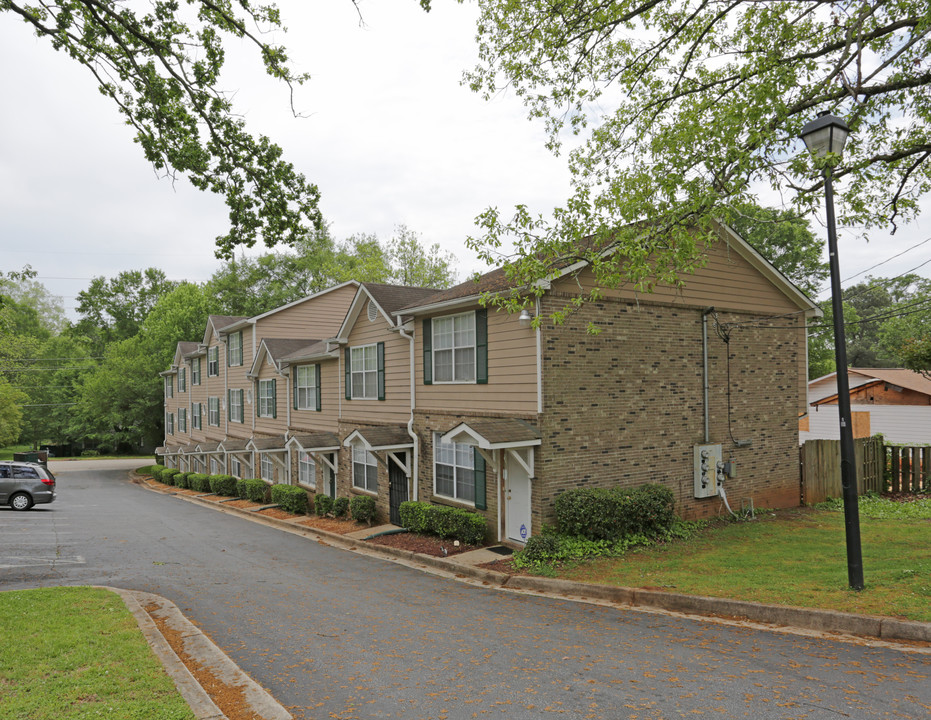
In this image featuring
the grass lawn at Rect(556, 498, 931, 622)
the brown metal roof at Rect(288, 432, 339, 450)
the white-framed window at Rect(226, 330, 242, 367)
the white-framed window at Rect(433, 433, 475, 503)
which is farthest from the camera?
the white-framed window at Rect(226, 330, 242, 367)

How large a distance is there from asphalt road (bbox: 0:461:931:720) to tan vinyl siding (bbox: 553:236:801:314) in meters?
7.56

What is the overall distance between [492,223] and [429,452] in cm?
764

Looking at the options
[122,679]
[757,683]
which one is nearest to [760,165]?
[757,683]

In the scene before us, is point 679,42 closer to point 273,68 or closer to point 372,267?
point 273,68

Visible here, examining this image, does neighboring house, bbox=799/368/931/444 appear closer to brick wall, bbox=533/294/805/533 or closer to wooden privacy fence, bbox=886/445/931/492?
wooden privacy fence, bbox=886/445/931/492

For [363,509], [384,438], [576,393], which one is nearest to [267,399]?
[363,509]

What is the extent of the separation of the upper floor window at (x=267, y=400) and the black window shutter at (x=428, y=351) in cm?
1347

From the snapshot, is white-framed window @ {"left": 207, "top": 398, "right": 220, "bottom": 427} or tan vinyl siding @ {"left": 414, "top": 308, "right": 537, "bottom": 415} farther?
white-framed window @ {"left": 207, "top": 398, "right": 220, "bottom": 427}

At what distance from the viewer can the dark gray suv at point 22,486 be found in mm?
23844

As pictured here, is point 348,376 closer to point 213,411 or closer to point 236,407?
point 236,407

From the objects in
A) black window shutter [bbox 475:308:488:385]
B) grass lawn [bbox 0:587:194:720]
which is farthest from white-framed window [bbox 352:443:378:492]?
grass lawn [bbox 0:587:194:720]

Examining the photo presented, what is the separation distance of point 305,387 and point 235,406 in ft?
33.1

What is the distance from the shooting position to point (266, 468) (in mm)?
28641

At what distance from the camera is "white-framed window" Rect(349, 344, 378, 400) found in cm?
1905
